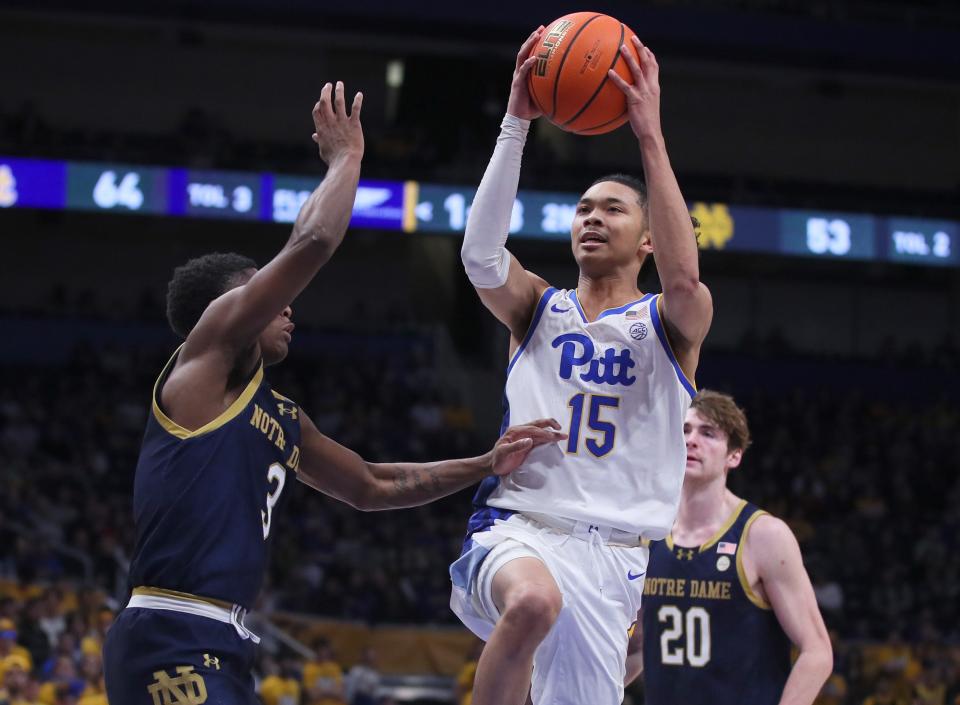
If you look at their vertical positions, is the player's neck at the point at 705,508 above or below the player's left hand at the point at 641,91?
below

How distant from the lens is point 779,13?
2183 cm

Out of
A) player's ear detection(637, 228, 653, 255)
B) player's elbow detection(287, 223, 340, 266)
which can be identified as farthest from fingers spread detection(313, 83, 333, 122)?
player's ear detection(637, 228, 653, 255)

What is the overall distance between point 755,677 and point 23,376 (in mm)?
17260

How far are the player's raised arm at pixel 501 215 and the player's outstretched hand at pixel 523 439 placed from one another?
50 centimetres

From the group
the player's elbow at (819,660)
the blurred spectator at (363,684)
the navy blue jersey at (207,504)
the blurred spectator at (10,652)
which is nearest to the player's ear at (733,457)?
the player's elbow at (819,660)

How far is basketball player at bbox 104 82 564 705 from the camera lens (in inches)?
155

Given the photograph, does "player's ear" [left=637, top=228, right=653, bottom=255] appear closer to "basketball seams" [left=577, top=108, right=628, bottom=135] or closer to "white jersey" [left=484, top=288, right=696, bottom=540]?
"white jersey" [left=484, top=288, right=696, bottom=540]

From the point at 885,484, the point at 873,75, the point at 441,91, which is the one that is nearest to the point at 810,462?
the point at 885,484

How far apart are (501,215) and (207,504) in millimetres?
1514

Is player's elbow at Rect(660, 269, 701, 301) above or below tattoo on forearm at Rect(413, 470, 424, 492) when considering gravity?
above

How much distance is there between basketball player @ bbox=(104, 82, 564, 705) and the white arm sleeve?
0.61 m

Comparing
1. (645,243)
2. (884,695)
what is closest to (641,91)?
(645,243)

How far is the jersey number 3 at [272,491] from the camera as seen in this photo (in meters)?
4.25

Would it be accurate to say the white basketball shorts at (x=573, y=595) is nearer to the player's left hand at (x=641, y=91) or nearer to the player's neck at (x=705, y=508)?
the player's neck at (x=705, y=508)
